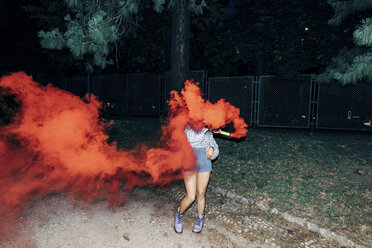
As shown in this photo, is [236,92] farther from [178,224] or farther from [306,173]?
[178,224]

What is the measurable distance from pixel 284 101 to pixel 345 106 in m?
2.34

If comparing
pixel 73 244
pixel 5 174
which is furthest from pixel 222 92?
pixel 73 244

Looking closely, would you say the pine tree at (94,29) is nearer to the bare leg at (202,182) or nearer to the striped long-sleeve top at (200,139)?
the striped long-sleeve top at (200,139)

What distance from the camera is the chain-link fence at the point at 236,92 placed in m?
11.8

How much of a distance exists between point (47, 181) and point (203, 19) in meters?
10.3

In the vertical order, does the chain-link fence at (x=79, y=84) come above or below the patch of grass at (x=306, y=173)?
above

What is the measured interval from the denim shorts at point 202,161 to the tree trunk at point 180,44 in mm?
4594

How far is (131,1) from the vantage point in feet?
26.7

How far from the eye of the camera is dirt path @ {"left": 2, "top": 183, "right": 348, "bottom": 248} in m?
3.86

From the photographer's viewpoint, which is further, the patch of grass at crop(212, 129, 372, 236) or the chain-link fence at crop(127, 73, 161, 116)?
the chain-link fence at crop(127, 73, 161, 116)

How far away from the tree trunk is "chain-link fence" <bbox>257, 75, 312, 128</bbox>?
15.6ft

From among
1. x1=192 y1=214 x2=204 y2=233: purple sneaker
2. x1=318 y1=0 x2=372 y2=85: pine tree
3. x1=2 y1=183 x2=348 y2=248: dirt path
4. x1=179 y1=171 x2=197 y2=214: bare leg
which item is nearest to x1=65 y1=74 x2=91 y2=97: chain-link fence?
x1=2 y1=183 x2=348 y2=248: dirt path

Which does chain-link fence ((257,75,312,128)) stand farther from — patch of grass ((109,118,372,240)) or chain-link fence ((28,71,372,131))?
patch of grass ((109,118,372,240))

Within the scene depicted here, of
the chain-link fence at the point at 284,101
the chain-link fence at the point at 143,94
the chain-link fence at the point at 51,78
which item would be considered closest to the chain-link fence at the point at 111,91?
the chain-link fence at the point at 143,94
